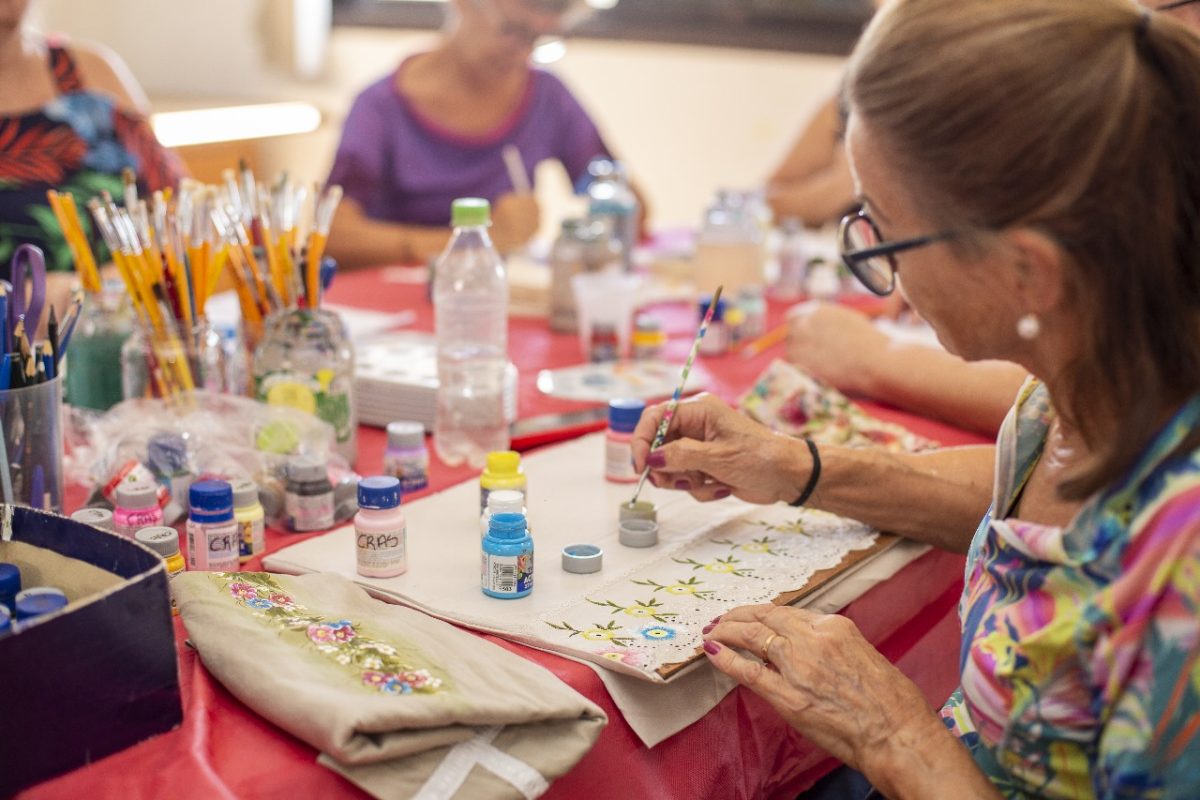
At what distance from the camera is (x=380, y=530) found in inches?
43.1

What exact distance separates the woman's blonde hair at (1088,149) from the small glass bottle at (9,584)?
726mm

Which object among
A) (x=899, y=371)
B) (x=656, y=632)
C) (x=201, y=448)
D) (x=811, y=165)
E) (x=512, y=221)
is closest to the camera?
(x=656, y=632)

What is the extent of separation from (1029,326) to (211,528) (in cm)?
71

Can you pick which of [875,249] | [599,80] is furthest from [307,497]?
[599,80]

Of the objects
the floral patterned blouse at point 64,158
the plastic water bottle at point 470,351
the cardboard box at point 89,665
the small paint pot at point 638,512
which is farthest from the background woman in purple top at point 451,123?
the cardboard box at point 89,665

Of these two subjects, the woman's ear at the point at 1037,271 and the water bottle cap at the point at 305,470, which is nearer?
the woman's ear at the point at 1037,271

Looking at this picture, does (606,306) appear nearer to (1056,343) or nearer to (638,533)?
(638,533)

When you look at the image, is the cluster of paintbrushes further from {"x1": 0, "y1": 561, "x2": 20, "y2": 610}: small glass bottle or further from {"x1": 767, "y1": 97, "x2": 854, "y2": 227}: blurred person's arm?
{"x1": 767, "y1": 97, "x2": 854, "y2": 227}: blurred person's arm

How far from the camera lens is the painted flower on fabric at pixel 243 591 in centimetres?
98

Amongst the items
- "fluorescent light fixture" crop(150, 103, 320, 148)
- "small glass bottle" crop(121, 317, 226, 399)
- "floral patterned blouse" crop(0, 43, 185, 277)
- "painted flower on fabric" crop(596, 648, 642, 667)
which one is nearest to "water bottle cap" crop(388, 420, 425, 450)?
"small glass bottle" crop(121, 317, 226, 399)

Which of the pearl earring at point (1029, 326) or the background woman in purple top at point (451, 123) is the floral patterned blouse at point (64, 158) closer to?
the background woman in purple top at point (451, 123)

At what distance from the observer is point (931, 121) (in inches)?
34.6

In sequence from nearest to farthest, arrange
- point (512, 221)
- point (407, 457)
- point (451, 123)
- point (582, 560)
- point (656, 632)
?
point (656, 632) < point (582, 560) < point (407, 457) < point (512, 221) < point (451, 123)

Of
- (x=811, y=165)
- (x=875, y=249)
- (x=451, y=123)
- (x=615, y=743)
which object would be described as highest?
(x=875, y=249)
